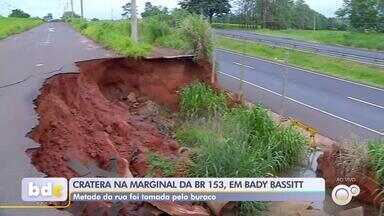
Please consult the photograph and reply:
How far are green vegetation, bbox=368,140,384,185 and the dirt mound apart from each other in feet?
11.7

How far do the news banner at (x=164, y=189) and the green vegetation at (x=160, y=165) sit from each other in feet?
12.1

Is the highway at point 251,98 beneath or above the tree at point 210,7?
beneath

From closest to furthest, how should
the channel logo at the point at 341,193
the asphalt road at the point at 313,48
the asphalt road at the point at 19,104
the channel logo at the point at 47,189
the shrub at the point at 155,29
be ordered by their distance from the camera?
1. the channel logo at the point at 47,189
2. the channel logo at the point at 341,193
3. the asphalt road at the point at 19,104
4. the shrub at the point at 155,29
5. the asphalt road at the point at 313,48

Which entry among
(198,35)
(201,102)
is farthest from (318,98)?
(201,102)

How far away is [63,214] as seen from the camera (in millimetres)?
5082

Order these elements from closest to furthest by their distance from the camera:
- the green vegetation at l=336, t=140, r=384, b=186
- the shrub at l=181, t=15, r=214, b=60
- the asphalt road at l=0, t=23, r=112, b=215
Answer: the asphalt road at l=0, t=23, r=112, b=215 → the green vegetation at l=336, t=140, r=384, b=186 → the shrub at l=181, t=15, r=214, b=60

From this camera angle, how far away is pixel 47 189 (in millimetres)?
4695

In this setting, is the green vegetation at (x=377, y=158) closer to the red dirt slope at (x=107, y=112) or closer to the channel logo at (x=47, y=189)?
the red dirt slope at (x=107, y=112)

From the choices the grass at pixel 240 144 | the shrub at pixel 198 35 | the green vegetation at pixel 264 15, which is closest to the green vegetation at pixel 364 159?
the grass at pixel 240 144

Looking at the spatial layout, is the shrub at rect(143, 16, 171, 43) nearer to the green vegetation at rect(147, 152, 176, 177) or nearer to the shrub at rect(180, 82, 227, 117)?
the shrub at rect(180, 82, 227, 117)

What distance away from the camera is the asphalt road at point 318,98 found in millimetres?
14955

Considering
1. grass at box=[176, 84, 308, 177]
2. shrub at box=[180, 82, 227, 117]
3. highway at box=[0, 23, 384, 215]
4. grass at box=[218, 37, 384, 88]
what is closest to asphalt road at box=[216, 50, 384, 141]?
highway at box=[0, 23, 384, 215]

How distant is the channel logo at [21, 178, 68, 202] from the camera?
15.4 feet

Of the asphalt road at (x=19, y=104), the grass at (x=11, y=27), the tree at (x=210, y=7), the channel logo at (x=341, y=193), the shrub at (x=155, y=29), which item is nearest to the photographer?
the channel logo at (x=341, y=193)
